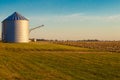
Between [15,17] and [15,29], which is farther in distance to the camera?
[15,17]

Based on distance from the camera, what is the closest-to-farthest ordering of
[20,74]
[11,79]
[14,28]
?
[11,79] → [20,74] → [14,28]

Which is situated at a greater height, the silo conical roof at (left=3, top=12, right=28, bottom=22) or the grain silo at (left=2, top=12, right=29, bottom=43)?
the silo conical roof at (left=3, top=12, right=28, bottom=22)

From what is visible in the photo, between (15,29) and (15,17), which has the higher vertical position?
(15,17)

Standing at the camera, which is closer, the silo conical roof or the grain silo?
the grain silo

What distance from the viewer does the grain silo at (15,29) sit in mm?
76625

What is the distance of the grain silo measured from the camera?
7662 cm

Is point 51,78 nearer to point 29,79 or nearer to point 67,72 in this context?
point 29,79

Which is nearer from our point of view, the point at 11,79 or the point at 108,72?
the point at 11,79

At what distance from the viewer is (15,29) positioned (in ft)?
252

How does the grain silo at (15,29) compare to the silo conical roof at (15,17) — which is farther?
the silo conical roof at (15,17)

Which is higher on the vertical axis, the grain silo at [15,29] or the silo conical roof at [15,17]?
the silo conical roof at [15,17]

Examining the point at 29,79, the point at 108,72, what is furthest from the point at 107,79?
the point at 29,79

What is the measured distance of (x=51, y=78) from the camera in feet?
70.9

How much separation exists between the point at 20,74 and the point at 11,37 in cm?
5434
